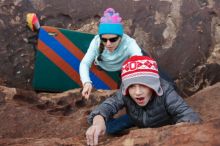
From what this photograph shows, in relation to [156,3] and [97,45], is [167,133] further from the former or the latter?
[156,3]

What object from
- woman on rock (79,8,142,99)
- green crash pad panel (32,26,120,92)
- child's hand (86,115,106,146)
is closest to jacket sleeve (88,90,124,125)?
child's hand (86,115,106,146)

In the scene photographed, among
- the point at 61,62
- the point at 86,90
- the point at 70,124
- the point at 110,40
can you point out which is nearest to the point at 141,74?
the point at 86,90

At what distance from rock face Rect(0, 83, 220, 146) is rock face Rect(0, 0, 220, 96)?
573 mm

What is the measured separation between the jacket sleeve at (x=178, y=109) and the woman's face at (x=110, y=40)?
2.98 feet

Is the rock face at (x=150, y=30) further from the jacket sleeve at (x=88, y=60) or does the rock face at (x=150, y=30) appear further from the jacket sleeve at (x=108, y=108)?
the jacket sleeve at (x=108, y=108)

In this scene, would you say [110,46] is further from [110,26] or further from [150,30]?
[150,30]

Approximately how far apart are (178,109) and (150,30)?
5.52 ft

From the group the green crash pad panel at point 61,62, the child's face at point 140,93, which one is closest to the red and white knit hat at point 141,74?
the child's face at point 140,93

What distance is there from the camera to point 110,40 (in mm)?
3361

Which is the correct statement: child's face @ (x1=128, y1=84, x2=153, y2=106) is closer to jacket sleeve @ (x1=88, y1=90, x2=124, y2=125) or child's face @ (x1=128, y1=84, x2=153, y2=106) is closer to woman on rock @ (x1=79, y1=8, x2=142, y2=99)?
jacket sleeve @ (x1=88, y1=90, x2=124, y2=125)

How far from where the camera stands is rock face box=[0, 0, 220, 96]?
4004mm

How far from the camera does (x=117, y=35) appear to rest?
3359mm

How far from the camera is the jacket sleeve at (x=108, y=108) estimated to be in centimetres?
244

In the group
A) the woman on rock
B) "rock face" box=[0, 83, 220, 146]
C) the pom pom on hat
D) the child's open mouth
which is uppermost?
the pom pom on hat
